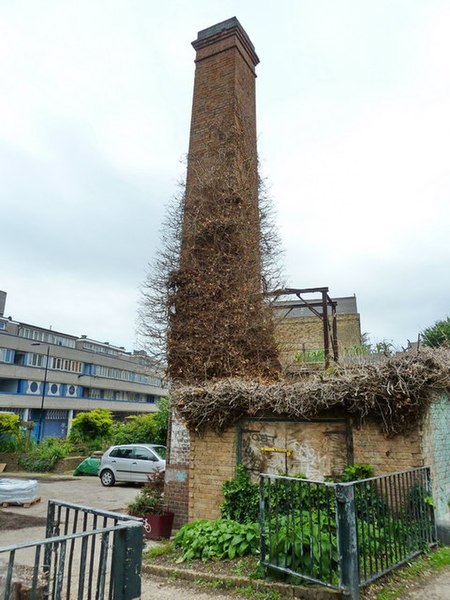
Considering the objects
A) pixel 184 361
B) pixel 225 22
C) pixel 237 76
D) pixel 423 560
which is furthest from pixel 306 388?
pixel 225 22

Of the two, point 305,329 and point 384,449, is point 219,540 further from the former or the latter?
point 305,329

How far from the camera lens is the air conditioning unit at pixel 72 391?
45.9 m

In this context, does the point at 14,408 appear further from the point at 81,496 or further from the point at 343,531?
the point at 343,531

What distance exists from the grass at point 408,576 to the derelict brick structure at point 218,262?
474 centimetres

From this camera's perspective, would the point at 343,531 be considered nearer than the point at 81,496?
Yes

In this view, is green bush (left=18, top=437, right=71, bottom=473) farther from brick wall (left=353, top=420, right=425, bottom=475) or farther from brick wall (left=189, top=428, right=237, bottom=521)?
brick wall (left=353, top=420, right=425, bottom=475)

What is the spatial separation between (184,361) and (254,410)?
9.86 feet

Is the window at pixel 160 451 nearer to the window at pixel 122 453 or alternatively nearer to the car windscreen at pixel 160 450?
the car windscreen at pixel 160 450

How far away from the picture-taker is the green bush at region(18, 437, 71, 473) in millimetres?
21266

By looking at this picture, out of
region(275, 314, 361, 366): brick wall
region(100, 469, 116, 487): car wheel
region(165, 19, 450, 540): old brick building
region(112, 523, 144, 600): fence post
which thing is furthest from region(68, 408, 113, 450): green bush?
region(112, 523, 144, 600): fence post

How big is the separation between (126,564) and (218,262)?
7.96 meters

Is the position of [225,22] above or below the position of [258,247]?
above

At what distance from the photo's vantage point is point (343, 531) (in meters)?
4.38

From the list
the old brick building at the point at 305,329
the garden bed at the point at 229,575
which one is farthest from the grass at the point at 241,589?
the old brick building at the point at 305,329
